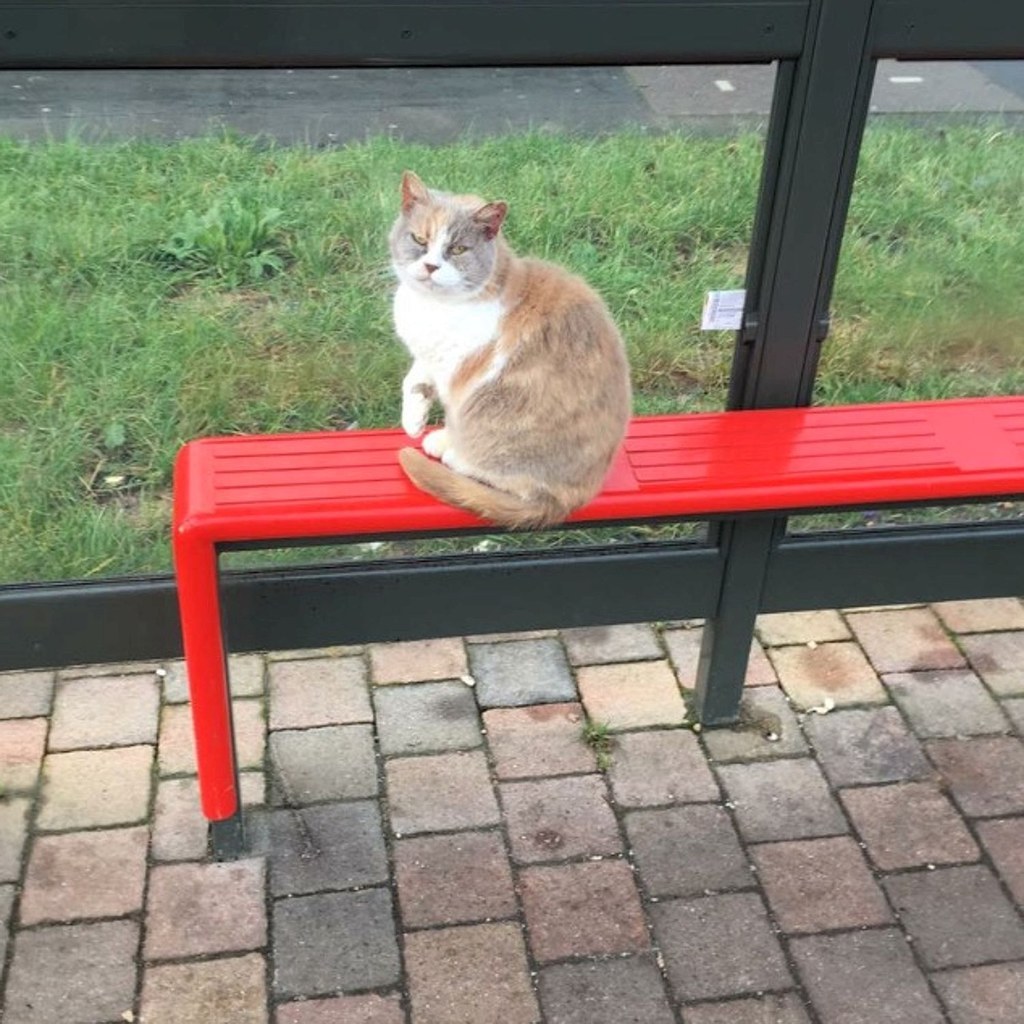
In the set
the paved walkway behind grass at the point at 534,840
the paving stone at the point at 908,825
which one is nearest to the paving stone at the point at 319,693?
the paved walkway behind grass at the point at 534,840

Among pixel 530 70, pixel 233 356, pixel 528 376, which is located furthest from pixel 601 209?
pixel 233 356

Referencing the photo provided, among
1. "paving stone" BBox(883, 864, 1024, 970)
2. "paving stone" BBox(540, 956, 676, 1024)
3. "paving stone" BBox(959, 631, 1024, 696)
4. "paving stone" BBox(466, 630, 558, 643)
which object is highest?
"paving stone" BBox(883, 864, 1024, 970)

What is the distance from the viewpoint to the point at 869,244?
2586 mm

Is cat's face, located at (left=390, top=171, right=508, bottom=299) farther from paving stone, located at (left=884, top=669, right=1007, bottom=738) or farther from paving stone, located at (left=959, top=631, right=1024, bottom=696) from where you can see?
paving stone, located at (left=959, top=631, right=1024, bottom=696)

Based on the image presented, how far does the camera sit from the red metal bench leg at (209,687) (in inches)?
87.7

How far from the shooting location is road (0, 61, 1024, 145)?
7.27 feet

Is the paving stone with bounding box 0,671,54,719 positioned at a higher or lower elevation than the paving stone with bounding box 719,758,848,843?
lower

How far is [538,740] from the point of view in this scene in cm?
286

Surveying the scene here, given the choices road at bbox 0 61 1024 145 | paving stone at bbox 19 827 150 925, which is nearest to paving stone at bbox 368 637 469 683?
paving stone at bbox 19 827 150 925

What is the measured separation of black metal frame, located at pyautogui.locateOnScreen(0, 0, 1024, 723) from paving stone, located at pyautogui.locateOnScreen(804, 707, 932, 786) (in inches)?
10.2

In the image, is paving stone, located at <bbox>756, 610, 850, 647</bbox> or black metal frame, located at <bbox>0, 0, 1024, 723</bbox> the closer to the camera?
black metal frame, located at <bbox>0, 0, 1024, 723</bbox>

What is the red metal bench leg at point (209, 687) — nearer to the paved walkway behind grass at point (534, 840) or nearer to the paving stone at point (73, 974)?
the paved walkway behind grass at point (534, 840)

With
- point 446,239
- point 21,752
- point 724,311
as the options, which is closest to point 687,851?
point 724,311

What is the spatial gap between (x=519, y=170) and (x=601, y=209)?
21cm
